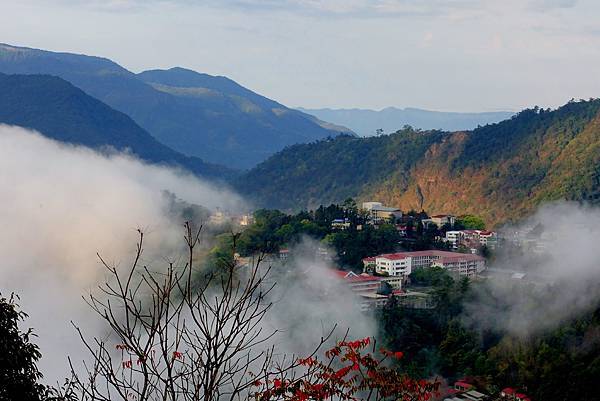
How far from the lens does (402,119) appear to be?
6929 inches

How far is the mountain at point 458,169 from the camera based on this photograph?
31.6 metres

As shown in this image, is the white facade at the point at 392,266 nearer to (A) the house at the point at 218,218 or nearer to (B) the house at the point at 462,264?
(B) the house at the point at 462,264

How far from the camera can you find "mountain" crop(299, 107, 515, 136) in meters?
167

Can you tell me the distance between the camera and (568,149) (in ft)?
107

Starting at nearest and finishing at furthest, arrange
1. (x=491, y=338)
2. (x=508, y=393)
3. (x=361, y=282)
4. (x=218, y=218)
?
(x=508, y=393) → (x=491, y=338) → (x=361, y=282) → (x=218, y=218)

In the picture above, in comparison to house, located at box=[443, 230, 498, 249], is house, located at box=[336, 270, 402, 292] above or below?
below

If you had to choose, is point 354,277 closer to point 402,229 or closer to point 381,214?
point 402,229

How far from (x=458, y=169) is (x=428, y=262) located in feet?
49.9

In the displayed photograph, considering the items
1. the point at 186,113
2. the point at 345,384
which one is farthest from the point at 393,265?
the point at 186,113

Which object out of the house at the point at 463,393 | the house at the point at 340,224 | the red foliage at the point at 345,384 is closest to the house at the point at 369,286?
the house at the point at 340,224

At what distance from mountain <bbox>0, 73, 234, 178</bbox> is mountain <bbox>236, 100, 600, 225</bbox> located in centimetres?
1440

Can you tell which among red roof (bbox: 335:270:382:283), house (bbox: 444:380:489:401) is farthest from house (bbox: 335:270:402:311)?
house (bbox: 444:380:489:401)

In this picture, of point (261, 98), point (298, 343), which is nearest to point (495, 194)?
point (298, 343)

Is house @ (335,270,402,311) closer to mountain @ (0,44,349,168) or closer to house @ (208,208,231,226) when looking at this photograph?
house @ (208,208,231,226)
